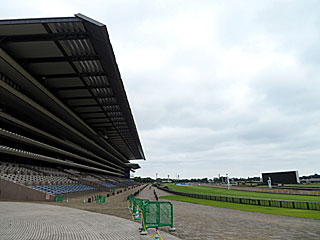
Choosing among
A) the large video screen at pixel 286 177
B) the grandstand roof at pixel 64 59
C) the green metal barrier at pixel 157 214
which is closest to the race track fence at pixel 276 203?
the green metal barrier at pixel 157 214

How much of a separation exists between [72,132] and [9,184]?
19627 mm

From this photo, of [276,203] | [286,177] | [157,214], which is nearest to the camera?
[157,214]

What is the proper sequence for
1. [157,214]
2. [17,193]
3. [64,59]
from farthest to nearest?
[64,59] → [17,193] → [157,214]

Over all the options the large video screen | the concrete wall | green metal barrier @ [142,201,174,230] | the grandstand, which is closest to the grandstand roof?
the grandstand

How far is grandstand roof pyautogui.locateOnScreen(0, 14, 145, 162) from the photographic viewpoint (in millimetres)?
17719

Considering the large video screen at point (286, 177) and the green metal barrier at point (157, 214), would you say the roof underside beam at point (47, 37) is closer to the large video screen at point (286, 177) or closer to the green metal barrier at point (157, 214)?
the green metal barrier at point (157, 214)

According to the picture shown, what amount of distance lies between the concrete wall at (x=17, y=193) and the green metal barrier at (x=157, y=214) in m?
17.0

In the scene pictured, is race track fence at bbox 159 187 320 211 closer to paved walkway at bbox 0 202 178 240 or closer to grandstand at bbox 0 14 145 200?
paved walkway at bbox 0 202 178 240

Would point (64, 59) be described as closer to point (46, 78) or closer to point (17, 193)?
point (46, 78)

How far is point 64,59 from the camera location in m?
22.9

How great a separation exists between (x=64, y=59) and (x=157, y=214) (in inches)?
810

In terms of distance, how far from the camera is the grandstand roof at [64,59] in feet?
58.1

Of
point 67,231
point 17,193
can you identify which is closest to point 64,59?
point 17,193

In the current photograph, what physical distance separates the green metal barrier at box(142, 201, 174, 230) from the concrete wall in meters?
17.0
